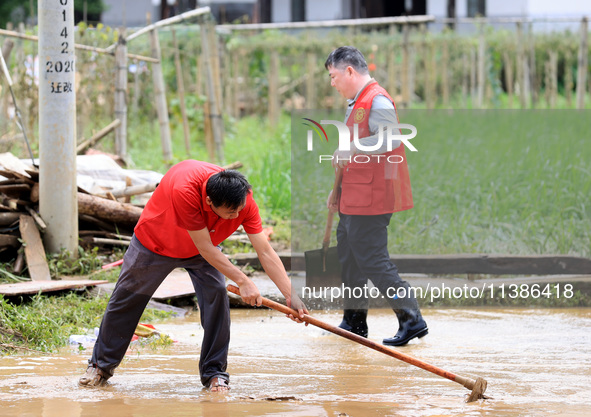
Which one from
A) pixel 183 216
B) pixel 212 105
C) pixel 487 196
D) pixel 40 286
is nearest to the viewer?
pixel 183 216

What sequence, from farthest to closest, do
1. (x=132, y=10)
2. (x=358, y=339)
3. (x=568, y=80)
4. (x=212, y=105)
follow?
(x=132, y=10) < (x=568, y=80) < (x=212, y=105) < (x=358, y=339)

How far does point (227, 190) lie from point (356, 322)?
2.16 metres

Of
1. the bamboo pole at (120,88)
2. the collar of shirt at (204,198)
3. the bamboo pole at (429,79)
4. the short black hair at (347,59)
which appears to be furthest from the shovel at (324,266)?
the bamboo pole at (429,79)

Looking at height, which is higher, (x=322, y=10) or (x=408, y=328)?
(x=322, y=10)

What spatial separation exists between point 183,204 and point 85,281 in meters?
2.55

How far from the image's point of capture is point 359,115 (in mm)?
5344

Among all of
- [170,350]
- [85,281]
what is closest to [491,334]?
[170,350]

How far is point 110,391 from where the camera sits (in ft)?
13.8

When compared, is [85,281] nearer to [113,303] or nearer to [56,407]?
[113,303]

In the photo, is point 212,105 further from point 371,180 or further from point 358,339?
point 358,339

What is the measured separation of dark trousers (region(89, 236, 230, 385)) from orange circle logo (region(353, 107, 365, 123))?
163 centimetres

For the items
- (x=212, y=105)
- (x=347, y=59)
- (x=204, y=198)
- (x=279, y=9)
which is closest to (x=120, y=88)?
(x=212, y=105)

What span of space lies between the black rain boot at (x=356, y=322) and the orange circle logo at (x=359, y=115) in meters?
1.34

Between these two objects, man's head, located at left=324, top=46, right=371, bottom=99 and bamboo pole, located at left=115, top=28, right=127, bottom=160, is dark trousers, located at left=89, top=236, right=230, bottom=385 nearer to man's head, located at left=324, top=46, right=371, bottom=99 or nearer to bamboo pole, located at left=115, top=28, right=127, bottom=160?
man's head, located at left=324, top=46, right=371, bottom=99
